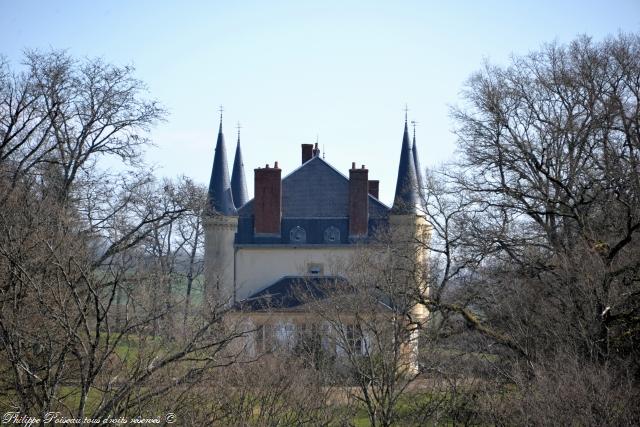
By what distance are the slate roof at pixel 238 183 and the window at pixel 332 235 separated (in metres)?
4.82

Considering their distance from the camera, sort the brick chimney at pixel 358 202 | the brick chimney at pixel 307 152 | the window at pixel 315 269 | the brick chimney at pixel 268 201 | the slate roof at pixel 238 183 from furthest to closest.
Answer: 1. the brick chimney at pixel 307 152
2. the slate roof at pixel 238 183
3. the brick chimney at pixel 358 202
4. the brick chimney at pixel 268 201
5. the window at pixel 315 269

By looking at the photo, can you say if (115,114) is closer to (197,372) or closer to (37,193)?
(37,193)

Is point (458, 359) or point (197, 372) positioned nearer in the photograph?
point (197, 372)

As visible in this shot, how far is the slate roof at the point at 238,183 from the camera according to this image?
1781 inches

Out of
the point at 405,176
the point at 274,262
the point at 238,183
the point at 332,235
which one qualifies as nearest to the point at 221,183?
the point at 238,183

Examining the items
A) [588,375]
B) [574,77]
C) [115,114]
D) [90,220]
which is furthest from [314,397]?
[574,77]

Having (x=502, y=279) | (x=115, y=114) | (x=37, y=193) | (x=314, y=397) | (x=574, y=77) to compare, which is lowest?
(x=314, y=397)

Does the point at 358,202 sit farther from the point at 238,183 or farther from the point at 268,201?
the point at 238,183

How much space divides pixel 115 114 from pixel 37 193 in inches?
102

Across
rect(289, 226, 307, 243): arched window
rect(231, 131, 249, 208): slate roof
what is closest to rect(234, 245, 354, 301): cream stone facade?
rect(289, 226, 307, 243): arched window

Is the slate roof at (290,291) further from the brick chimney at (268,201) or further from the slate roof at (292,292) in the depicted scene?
the brick chimney at (268,201)

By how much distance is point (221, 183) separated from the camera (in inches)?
1695

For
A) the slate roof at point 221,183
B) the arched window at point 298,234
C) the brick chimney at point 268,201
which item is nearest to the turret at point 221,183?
the slate roof at point 221,183

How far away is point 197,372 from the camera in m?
12.0
